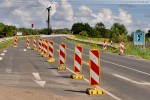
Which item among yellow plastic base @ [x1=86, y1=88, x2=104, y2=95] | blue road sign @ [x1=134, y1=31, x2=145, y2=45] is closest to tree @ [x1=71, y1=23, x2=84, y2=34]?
blue road sign @ [x1=134, y1=31, x2=145, y2=45]

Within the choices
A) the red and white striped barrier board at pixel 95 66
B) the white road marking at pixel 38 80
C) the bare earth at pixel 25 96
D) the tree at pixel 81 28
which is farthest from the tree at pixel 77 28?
the bare earth at pixel 25 96

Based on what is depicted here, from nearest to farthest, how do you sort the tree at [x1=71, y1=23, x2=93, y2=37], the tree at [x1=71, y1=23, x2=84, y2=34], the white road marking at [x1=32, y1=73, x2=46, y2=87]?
the white road marking at [x1=32, y1=73, x2=46, y2=87]
the tree at [x1=71, y1=23, x2=93, y2=37]
the tree at [x1=71, y1=23, x2=84, y2=34]

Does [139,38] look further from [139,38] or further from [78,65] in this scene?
[78,65]

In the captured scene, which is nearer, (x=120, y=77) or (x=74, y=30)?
(x=120, y=77)

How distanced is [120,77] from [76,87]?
3.63 m

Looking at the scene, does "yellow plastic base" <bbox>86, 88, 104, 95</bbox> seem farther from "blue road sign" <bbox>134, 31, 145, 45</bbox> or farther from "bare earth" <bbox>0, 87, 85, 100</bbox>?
"blue road sign" <bbox>134, 31, 145, 45</bbox>

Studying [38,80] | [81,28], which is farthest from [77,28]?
[38,80]

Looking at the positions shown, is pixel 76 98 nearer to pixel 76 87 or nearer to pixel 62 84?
A: pixel 76 87

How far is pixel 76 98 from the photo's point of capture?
10.2m

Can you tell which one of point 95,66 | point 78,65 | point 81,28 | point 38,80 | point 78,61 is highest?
point 81,28

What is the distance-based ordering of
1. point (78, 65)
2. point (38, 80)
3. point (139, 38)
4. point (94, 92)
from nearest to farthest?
point (94, 92) < point (38, 80) < point (78, 65) < point (139, 38)

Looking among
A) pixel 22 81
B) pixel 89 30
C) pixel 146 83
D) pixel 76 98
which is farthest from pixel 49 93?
pixel 89 30

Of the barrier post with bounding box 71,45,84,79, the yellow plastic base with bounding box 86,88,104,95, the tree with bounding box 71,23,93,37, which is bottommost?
the yellow plastic base with bounding box 86,88,104,95

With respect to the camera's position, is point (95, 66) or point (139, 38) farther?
point (139, 38)
